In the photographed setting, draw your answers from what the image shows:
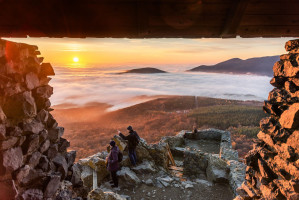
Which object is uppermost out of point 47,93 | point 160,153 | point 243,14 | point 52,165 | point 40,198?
point 243,14

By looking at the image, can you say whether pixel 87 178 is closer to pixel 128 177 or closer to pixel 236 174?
pixel 128 177

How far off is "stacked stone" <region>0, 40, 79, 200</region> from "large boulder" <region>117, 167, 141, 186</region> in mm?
3962

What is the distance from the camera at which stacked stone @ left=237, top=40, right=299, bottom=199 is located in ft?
9.41

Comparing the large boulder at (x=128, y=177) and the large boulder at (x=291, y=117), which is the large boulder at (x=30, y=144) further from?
the large boulder at (x=128, y=177)

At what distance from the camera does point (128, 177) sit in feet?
25.8

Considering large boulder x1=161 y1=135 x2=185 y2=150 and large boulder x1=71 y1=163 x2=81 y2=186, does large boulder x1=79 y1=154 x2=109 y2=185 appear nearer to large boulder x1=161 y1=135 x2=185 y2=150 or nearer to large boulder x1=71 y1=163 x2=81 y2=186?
large boulder x1=71 y1=163 x2=81 y2=186

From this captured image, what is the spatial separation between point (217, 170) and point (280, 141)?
6.04m

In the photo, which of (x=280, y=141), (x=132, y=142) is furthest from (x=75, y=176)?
(x=280, y=141)

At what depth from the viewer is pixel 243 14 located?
7.18 ft

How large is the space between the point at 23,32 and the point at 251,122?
112ft

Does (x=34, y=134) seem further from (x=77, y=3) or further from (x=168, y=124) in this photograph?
(x=168, y=124)

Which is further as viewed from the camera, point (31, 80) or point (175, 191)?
point (175, 191)

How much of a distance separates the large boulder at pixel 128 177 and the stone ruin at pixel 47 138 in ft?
11.0

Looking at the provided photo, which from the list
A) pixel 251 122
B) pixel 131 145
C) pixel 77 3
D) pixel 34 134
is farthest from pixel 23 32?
pixel 251 122
